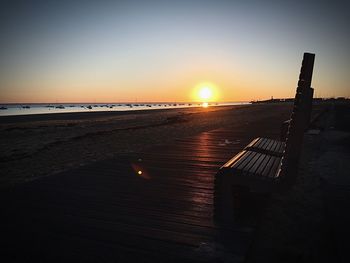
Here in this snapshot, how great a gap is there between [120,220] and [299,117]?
128 inches

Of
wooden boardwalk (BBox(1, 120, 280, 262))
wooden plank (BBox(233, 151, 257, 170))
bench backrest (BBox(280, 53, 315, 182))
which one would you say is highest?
bench backrest (BBox(280, 53, 315, 182))

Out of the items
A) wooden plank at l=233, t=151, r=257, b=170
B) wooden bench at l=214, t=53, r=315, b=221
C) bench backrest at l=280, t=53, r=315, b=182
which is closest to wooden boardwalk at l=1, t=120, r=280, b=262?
wooden bench at l=214, t=53, r=315, b=221

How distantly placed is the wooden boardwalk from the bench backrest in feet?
3.81

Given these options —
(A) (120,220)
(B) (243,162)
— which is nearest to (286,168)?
(B) (243,162)

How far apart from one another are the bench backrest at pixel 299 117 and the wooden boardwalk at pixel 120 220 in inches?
45.7

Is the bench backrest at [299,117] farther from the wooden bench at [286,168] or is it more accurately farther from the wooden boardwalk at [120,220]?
the wooden boardwalk at [120,220]

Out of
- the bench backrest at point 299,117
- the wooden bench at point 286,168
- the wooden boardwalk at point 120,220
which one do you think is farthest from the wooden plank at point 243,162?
the wooden boardwalk at point 120,220

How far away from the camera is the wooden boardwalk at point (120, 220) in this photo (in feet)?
10.5

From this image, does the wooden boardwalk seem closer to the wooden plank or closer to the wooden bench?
the wooden bench

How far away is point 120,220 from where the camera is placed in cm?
407

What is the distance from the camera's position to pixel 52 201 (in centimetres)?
493

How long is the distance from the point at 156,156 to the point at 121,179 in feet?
9.31

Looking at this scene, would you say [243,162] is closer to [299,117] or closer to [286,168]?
[286,168]

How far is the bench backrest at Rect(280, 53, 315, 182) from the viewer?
3600 mm
